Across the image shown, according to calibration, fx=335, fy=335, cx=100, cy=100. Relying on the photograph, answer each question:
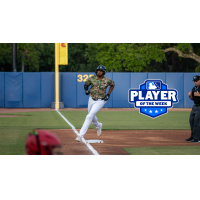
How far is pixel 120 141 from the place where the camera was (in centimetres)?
930

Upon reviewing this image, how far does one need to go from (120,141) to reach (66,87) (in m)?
16.6

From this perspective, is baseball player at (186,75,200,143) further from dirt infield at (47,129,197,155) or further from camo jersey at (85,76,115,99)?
camo jersey at (85,76,115,99)

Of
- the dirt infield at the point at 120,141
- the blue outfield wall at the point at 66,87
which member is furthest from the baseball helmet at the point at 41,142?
the blue outfield wall at the point at 66,87

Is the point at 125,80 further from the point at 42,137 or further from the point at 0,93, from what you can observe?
the point at 42,137

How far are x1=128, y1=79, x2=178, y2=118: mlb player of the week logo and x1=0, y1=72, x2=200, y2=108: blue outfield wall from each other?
15.6 inches

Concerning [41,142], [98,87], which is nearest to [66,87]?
[98,87]

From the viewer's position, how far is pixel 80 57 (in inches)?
2486

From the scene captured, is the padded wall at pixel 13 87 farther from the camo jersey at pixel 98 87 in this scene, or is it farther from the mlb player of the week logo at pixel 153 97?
the camo jersey at pixel 98 87

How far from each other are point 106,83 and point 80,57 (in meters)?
55.0

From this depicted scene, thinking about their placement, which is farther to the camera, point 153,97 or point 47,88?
point 47,88

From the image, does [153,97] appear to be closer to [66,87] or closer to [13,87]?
[66,87]

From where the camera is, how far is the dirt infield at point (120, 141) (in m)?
7.70

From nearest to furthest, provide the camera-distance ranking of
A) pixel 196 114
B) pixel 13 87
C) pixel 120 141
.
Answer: pixel 196 114
pixel 120 141
pixel 13 87
